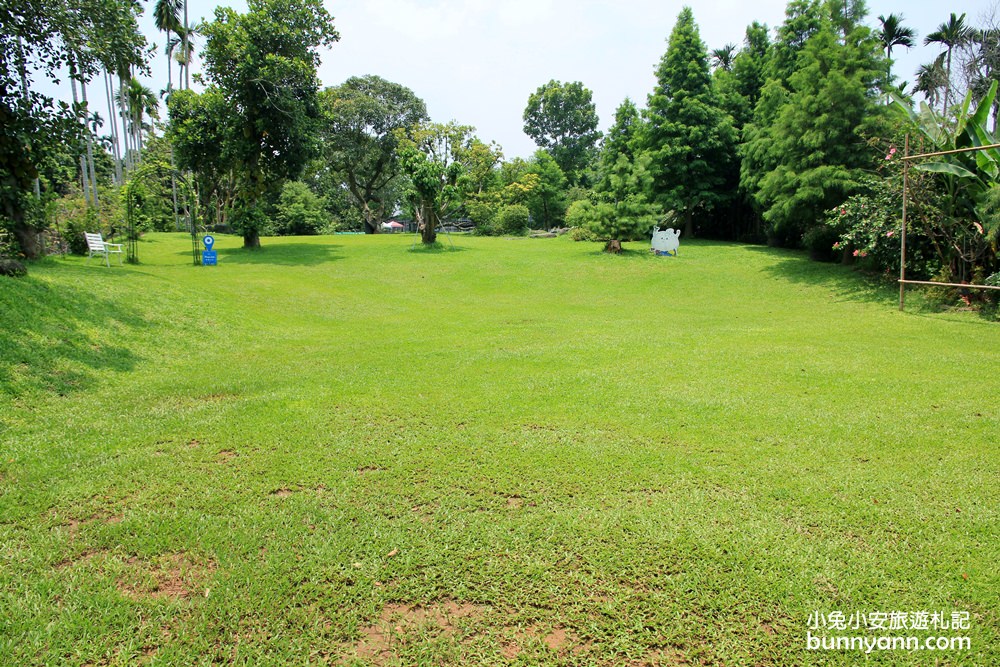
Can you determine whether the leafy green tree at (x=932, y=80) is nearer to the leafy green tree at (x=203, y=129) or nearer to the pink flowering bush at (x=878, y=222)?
the pink flowering bush at (x=878, y=222)

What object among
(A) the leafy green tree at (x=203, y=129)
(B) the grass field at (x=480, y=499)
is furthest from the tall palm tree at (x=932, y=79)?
(A) the leafy green tree at (x=203, y=129)

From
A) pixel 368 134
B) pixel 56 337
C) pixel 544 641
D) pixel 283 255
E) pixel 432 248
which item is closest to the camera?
pixel 544 641

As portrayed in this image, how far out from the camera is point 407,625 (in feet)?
7.72

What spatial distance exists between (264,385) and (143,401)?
46.2 inches

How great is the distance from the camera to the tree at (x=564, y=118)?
65938mm

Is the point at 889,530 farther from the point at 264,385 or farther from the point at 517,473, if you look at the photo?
the point at 264,385

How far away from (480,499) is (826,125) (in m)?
18.9

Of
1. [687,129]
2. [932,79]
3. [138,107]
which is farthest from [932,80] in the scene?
[138,107]

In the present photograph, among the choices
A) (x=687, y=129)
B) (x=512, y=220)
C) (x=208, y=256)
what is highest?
(x=687, y=129)

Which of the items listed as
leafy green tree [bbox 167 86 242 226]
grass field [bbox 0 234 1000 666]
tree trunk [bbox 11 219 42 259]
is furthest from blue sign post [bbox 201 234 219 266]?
grass field [bbox 0 234 1000 666]

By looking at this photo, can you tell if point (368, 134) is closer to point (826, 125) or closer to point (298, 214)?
point (298, 214)

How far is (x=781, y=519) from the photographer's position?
3.10 metres

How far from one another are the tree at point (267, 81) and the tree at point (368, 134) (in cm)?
2118

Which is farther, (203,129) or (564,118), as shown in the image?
(564,118)
